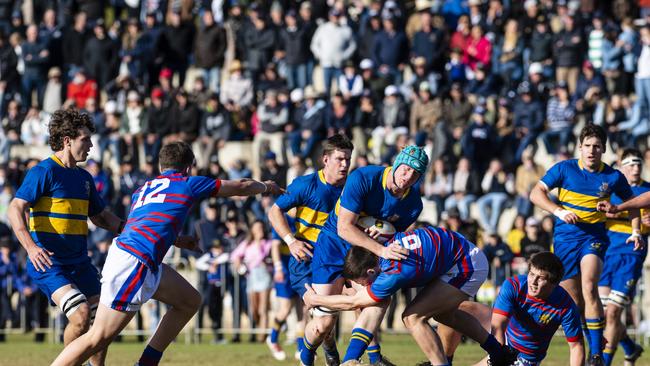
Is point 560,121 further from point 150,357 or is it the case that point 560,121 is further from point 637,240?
point 150,357

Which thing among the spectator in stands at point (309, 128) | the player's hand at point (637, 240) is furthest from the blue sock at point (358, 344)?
the spectator in stands at point (309, 128)

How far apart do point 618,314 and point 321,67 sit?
14.1 meters

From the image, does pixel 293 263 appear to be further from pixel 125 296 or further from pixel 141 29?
pixel 141 29

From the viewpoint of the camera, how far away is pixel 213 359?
16781 mm

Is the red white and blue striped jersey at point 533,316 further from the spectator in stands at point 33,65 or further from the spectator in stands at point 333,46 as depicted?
the spectator in stands at point 33,65

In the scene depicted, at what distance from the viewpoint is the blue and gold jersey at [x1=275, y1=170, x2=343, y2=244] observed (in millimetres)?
A: 13195

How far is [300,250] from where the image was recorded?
12.9 meters

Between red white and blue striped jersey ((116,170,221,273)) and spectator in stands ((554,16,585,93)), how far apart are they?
51.3 feet

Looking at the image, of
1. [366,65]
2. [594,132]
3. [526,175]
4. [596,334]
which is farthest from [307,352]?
[366,65]

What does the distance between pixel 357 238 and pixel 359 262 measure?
0.70 feet

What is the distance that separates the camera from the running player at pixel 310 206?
42.2ft

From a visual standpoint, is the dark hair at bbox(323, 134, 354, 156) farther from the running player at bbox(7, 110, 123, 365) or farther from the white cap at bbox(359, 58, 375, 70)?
the white cap at bbox(359, 58, 375, 70)

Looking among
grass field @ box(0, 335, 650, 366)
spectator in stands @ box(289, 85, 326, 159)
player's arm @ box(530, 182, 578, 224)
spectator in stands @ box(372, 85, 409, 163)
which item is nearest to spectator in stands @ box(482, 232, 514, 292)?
grass field @ box(0, 335, 650, 366)

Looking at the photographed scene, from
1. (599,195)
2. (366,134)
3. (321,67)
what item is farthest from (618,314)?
(321,67)
